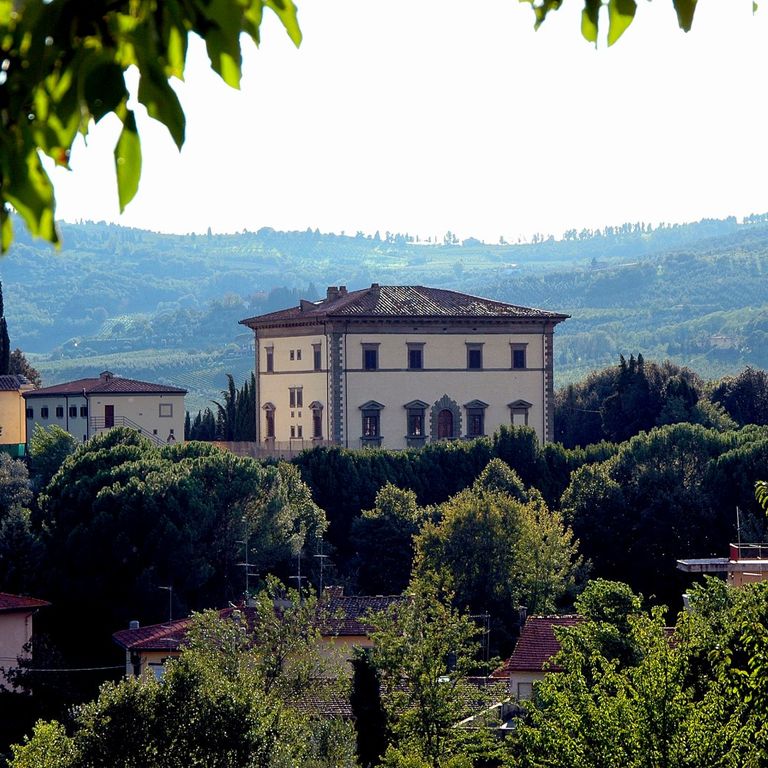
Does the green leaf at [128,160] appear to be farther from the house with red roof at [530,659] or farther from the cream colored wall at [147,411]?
the cream colored wall at [147,411]

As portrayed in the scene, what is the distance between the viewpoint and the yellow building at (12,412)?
241ft

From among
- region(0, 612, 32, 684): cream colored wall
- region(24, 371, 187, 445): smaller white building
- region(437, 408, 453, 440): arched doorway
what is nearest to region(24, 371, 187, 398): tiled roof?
region(24, 371, 187, 445): smaller white building

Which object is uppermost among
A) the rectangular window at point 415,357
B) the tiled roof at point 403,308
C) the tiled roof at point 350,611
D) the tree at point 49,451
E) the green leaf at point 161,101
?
the tiled roof at point 403,308

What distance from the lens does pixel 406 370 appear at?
71.8 m

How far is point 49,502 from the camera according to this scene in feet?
174

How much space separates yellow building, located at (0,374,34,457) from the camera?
7338 centimetres

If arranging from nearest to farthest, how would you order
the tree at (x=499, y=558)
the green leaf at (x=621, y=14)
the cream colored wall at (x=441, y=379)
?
the green leaf at (x=621, y=14)
the tree at (x=499, y=558)
the cream colored wall at (x=441, y=379)

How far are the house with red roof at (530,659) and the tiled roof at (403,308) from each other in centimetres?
3352

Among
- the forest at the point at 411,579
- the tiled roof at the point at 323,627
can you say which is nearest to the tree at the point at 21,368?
the forest at the point at 411,579

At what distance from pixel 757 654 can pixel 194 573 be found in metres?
36.0

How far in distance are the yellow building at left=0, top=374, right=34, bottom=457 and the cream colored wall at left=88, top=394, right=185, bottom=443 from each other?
11.1 ft

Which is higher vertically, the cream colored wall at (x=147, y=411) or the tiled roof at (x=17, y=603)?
the cream colored wall at (x=147, y=411)

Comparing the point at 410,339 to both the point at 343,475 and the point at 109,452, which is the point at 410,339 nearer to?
the point at 343,475

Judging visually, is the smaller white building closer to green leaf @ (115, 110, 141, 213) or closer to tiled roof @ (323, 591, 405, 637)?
tiled roof @ (323, 591, 405, 637)
